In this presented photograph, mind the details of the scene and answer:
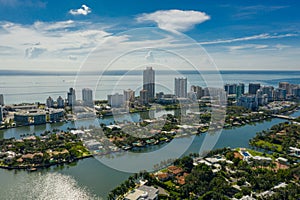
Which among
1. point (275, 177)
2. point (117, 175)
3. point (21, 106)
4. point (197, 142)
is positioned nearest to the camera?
point (275, 177)

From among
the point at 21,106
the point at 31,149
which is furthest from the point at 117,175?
the point at 21,106

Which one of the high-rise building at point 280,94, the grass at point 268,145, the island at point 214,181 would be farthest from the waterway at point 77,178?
the high-rise building at point 280,94

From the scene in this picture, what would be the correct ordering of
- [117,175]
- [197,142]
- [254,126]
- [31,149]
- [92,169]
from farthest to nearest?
[254,126] → [197,142] → [31,149] → [92,169] → [117,175]

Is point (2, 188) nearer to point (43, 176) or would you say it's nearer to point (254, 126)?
point (43, 176)

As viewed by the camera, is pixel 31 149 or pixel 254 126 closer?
pixel 31 149

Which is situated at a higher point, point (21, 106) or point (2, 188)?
point (21, 106)

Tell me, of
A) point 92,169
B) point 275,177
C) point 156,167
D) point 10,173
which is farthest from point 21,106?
point 275,177

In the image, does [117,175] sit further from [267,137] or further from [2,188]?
[267,137]

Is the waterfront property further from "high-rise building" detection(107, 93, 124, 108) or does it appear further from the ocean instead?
"high-rise building" detection(107, 93, 124, 108)

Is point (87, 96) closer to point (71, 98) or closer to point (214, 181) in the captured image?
point (71, 98)

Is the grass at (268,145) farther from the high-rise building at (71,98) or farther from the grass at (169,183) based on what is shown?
the high-rise building at (71,98)
